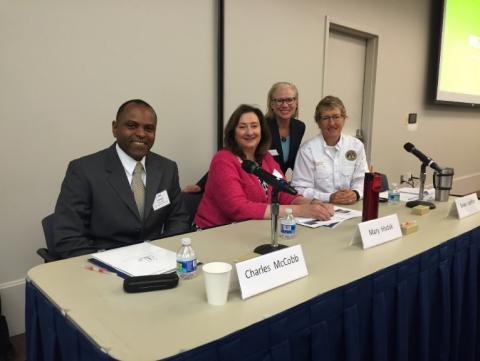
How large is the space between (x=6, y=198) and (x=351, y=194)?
74.9 inches

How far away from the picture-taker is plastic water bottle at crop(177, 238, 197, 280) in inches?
42.0

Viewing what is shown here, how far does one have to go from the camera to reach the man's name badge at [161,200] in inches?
65.7

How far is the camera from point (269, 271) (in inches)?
40.6

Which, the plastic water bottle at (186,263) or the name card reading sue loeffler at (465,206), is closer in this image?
the plastic water bottle at (186,263)

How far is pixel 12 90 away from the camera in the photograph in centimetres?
206

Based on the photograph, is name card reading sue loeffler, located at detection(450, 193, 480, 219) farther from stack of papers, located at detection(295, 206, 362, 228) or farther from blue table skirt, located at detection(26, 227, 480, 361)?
stack of papers, located at detection(295, 206, 362, 228)

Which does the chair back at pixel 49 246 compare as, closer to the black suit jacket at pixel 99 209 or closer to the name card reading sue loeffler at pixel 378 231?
the black suit jacket at pixel 99 209

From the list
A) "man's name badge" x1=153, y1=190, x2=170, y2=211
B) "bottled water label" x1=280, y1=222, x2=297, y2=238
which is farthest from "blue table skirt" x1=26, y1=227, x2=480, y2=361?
"man's name badge" x1=153, y1=190, x2=170, y2=211

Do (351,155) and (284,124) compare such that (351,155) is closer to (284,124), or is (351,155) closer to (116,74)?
(284,124)

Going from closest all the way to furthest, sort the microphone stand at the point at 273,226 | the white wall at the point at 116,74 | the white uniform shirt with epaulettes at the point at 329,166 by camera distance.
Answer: the microphone stand at the point at 273,226, the white wall at the point at 116,74, the white uniform shirt with epaulettes at the point at 329,166

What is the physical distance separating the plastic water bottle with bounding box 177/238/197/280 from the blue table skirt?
28 centimetres

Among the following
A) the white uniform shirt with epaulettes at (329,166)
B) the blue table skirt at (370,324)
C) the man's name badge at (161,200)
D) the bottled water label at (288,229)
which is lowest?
the blue table skirt at (370,324)

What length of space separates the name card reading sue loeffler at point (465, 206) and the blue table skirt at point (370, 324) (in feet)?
0.48

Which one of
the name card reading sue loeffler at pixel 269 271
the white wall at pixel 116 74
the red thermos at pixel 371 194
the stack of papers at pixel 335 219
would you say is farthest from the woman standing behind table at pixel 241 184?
the white wall at pixel 116 74
